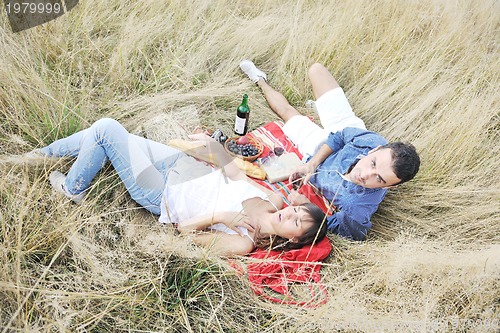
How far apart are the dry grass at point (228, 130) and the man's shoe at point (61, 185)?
6cm

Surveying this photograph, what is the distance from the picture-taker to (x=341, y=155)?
3449 mm

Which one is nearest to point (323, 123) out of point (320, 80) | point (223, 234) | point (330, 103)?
point (330, 103)

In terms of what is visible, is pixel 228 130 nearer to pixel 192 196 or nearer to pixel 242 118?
pixel 242 118

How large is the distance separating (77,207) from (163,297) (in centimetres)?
86

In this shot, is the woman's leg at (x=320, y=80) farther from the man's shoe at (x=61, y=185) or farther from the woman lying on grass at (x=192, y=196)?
the man's shoe at (x=61, y=185)

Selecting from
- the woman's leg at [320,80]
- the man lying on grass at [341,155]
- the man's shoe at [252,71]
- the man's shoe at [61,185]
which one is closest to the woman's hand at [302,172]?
the man lying on grass at [341,155]

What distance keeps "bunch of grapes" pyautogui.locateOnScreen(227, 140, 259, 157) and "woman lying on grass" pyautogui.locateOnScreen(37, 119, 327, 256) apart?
0.45 m

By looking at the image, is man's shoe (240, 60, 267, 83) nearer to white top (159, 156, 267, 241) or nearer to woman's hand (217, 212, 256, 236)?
white top (159, 156, 267, 241)

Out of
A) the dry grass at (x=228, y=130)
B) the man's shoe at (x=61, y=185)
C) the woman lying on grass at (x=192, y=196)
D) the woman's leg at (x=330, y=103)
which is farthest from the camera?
the woman's leg at (x=330, y=103)

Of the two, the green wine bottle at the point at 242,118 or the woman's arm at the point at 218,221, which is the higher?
the green wine bottle at the point at 242,118

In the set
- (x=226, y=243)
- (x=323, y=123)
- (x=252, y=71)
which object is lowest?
(x=226, y=243)

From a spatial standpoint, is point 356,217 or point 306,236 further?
point 356,217

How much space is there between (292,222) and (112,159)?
1.36 meters

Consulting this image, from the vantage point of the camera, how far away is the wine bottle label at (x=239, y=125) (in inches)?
148
